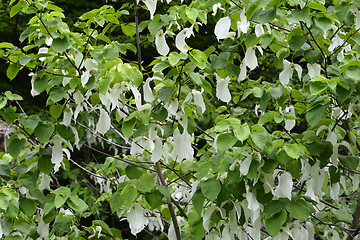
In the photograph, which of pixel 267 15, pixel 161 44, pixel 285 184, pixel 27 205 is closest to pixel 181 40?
pixel 161 44

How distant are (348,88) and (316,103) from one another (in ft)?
0.50

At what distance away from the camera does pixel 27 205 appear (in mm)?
1988

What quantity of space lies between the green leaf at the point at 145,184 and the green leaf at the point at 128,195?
0.03 metres

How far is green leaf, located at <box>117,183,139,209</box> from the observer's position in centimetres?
176

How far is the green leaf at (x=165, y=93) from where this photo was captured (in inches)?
65.6

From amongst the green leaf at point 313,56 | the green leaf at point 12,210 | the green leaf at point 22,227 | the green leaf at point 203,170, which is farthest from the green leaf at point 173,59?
the green leaf at point 22,227

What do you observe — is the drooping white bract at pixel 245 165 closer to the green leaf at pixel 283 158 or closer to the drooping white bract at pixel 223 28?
the green leaf at pixel 283 158

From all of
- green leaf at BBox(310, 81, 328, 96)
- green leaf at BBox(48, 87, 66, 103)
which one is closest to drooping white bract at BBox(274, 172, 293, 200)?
green leaf at BBox(310, 81, 328, 96)

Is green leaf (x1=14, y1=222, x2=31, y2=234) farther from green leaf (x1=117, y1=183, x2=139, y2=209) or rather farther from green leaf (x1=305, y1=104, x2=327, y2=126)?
green leaf (x1=305, y1=104, x2=327, y2=126)

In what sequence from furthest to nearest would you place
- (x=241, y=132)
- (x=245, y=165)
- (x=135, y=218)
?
(x=135, y=218)
(x=245, y=165)
(x=241, y=132)

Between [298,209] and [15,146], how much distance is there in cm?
119

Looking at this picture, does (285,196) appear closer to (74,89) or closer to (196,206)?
(196,206)

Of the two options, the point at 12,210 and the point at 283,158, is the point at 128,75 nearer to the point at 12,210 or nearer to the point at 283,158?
the point at 283,158

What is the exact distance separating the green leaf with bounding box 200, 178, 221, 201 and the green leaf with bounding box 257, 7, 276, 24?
0.61m
